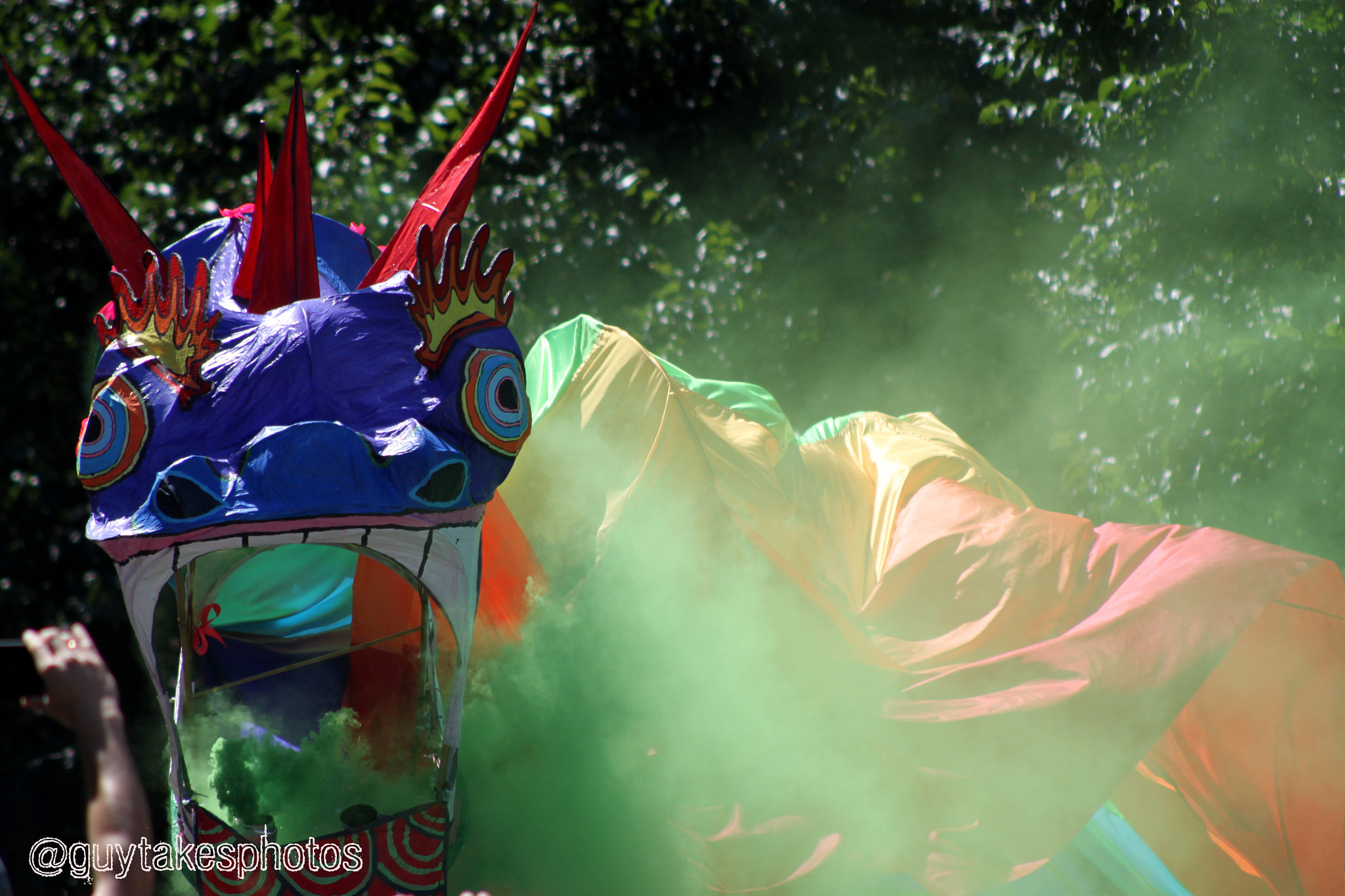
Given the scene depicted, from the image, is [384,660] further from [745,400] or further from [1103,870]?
[1103,870]

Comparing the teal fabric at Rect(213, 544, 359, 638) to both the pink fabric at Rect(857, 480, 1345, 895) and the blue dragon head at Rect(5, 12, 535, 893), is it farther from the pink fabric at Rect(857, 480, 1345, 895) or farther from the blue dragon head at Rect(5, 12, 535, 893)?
the pink fabric at Rect(857, 480, 1345, 895)

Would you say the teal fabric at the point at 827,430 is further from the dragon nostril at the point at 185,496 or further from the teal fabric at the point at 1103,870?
the dragon nostril at the point at 185,496

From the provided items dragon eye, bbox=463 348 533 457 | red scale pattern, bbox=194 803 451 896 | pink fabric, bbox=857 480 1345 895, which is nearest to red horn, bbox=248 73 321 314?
dragon eye, bbox=463 348 533 457

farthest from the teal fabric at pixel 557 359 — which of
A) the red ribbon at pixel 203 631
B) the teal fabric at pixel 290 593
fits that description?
the red ribbon at pixel 203 631

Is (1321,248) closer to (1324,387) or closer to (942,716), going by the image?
(1324,387)

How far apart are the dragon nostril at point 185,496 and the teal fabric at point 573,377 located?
0.87 metres

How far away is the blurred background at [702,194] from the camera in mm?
4160

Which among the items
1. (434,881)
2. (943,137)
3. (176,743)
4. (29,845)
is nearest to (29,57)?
(29,845)

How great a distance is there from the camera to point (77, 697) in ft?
6.05

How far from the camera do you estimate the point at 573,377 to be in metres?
2.60

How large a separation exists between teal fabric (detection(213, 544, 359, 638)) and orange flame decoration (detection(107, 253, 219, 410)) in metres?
0.80

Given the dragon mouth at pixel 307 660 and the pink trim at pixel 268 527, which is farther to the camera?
the dragon mouth at pixel 307 660

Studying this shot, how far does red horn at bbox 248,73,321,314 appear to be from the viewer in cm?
206

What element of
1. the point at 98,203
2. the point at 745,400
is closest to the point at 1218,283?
the point at 745,400
